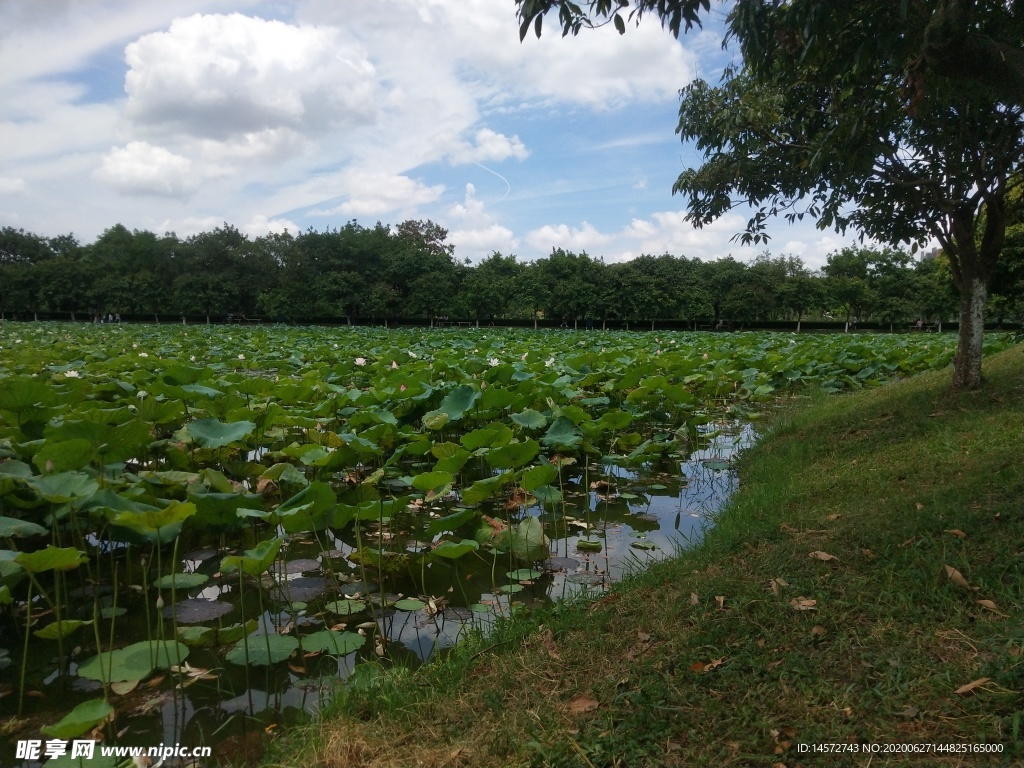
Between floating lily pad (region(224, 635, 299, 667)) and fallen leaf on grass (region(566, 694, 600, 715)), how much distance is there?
0.95 meters

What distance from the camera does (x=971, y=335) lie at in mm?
4879

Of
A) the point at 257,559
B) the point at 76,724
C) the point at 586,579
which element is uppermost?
the point at 257,559

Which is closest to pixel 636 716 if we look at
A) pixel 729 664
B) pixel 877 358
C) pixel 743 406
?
pixel 729 664

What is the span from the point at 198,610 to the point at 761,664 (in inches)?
81.0

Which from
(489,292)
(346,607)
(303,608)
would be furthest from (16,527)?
(489,292)

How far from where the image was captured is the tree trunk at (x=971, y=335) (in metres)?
4.82

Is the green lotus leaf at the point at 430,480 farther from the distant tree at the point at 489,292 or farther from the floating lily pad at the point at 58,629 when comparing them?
the distant tree at the point at 489,292

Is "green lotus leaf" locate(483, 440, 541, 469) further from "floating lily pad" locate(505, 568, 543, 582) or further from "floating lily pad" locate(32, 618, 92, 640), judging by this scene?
"floating lily pad" locate(32, 618, 92, 640)

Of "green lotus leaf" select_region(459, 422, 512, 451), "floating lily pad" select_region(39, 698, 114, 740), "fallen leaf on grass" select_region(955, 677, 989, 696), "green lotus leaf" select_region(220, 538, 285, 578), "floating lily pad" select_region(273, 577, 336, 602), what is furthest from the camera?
"green lotus leaf" select_region(459, 422, 512, 451)

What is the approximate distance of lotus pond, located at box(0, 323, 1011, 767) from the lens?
2031mm

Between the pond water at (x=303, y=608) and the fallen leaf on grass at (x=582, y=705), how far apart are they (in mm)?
630

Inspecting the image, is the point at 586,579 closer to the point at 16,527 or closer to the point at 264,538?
the point at 264,538

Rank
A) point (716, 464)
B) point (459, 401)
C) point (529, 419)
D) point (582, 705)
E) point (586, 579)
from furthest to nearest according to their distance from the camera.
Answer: point (716, 464)
point (459, 401)
point (529, 419)
point (586, 579)
point (582, 705)

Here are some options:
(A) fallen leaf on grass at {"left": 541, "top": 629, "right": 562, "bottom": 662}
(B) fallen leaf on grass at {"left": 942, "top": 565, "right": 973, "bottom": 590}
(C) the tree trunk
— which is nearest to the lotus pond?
(A) fallen leaf on grass at {"left": 541, "top": 629, "right": 562, "bottom": 662}
